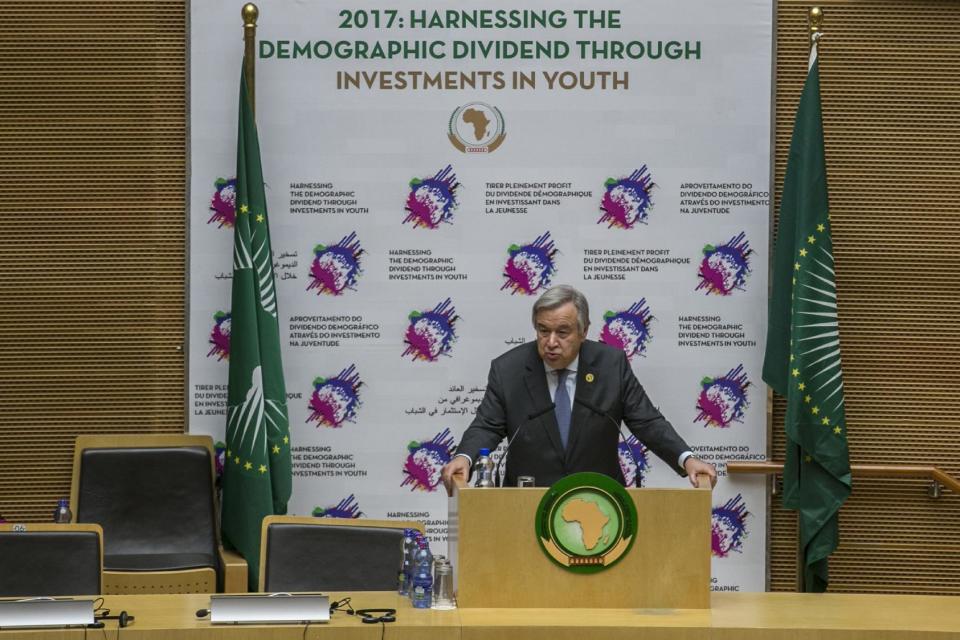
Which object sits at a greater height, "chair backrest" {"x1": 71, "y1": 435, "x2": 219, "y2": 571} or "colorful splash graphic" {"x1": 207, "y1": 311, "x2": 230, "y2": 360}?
"colorful splash graphic" {"x1": 207, "y1": 311, "x2": 230, "y2": 360}

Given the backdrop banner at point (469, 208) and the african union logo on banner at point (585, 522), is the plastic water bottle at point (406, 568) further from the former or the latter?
the backdrop banner at point (469, 208)

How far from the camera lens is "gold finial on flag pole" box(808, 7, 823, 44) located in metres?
5.68

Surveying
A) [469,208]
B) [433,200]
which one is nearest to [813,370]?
[469,208]

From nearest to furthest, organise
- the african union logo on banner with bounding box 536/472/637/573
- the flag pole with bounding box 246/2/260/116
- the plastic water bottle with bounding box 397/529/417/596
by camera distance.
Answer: the african union logo on banner with bounding box 536/472/637/573, the plastic water bottle with bounding box 397/529/417/596, the flag pole with bounding box 246/2/260/116

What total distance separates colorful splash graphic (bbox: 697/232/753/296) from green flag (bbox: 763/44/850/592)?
0.29 metres

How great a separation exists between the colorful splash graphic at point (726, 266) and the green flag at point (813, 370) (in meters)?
0.29

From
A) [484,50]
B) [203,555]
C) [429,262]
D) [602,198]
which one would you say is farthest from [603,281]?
[203,555]

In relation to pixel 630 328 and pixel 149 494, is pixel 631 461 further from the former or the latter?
pixel 149 494

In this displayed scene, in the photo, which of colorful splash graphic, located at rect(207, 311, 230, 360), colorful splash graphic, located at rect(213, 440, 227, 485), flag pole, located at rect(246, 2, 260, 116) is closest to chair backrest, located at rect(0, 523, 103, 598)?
colorful splash graphic, located at rect(213, 440, 227, 485)

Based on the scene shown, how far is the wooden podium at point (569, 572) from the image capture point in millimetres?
3633

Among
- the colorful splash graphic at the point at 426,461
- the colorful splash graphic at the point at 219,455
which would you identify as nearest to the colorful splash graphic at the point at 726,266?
the colorful splash graphic at the point at 426,461

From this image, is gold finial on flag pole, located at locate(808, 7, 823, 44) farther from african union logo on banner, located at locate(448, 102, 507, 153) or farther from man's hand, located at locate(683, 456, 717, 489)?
man's hand, located at locate(683, 456, 717, 489)

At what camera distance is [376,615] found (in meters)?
3.53

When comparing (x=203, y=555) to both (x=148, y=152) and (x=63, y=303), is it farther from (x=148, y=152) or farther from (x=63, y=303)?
(x=148, y=152)
